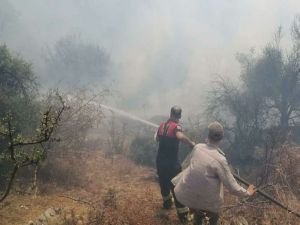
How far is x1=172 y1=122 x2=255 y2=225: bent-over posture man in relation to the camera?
15.0 ft

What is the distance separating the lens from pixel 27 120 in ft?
29.2

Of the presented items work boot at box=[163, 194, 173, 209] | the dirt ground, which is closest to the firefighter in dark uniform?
work boot at box=[163, 194, 173, 209]

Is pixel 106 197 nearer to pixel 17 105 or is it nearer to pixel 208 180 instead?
pixel 208 180

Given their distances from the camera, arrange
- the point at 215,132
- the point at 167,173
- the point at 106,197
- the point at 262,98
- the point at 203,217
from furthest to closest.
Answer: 1. the point at 262,98
2. the point at 106,197
3. the point at 167,173
4. the point at 203,217
5. the point at 215,132

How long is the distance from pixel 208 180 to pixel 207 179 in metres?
0.02

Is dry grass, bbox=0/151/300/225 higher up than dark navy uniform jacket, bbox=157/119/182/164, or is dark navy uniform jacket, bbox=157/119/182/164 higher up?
dark navy uniform jacket, bbox=157/119/182/164

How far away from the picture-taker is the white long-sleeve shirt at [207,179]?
180 inches

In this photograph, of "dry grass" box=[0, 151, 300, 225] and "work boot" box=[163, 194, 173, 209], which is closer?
"dry grass" box=[0, 151, 300, 225]

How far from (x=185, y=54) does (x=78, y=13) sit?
22.4 m

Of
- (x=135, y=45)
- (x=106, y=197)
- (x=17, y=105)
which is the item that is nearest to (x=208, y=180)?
(x=106, y=197)

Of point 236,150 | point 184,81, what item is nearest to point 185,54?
point 184,81

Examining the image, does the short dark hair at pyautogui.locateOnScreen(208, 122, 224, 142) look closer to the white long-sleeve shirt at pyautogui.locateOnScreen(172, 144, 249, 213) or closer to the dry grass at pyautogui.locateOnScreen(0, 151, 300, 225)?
the white long-sleeve shirt at pyautogui.locateOnScreen(172, 144, 249, 213)

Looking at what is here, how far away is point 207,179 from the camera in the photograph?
4.67 meters

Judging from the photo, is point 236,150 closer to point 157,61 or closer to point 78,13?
point 157,61
